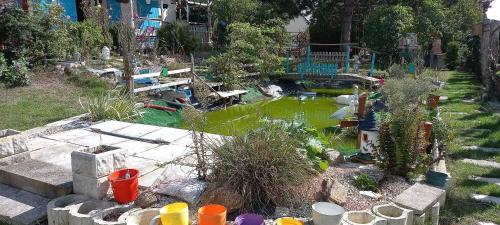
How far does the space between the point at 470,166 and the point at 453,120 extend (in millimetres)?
2436

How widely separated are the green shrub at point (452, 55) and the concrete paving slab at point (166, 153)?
13.8m

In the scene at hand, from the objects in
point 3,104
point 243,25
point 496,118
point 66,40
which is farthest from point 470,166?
point 66,40

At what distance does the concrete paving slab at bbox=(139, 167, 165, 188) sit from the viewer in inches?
142

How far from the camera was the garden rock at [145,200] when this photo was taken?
3170 millimetres

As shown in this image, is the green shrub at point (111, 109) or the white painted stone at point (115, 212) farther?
the green shrub at point (111, 109)

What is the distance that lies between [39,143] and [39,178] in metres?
1.50

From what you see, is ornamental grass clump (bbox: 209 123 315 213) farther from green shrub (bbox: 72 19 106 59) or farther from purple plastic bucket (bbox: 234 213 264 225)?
green shrub (bbox: 72 19 106 59)

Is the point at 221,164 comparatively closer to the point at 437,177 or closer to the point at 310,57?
the point at 437,177

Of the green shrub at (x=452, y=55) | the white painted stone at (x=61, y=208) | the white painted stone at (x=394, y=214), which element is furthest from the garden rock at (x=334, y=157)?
the green shrub at (x=452, y=55)

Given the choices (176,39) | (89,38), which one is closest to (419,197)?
(89,38)

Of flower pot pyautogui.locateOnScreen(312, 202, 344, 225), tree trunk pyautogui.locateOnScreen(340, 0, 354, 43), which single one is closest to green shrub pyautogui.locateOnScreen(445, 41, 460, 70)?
tree trunk pyautogui.locateOnScreen(340, 0, 354, 43)

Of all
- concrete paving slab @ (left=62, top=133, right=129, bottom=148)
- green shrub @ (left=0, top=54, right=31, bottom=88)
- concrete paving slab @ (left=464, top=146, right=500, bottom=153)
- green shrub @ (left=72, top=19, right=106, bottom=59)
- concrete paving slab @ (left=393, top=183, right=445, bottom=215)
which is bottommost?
concrete paving slab @ (left=464, top=146, right=500, bottom=153)

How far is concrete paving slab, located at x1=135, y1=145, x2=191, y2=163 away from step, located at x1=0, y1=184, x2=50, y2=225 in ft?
3.75

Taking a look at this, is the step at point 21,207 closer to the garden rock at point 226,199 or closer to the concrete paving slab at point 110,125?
the garden rock at point 226,199
